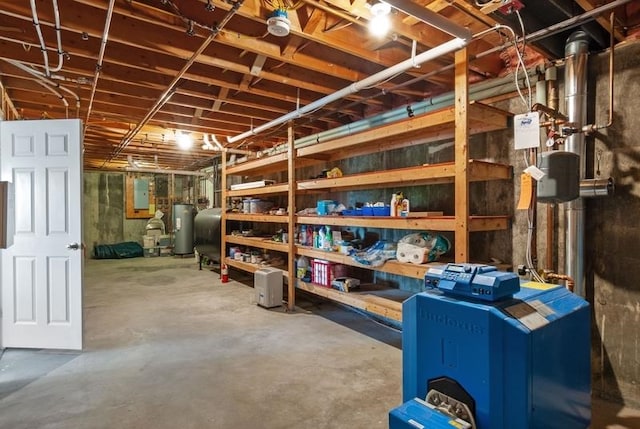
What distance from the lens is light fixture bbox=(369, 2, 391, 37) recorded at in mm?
2047

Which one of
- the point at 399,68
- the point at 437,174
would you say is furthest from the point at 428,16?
the point at 437,174

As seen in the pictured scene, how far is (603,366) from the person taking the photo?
2.38 m

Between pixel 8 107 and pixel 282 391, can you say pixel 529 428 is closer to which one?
pixel 282 391

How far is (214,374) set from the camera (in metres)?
2.74

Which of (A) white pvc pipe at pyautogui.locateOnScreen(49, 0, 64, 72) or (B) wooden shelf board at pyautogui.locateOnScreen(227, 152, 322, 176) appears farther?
(B) wooden shelf board at pyautogui.locateOnScreen(227, 152, 322, 176)

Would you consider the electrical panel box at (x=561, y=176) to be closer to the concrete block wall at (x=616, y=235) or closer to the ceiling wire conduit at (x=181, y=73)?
the concrete block wall at (x=616, y=235)

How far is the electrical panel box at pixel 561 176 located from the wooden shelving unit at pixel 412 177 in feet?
1.72

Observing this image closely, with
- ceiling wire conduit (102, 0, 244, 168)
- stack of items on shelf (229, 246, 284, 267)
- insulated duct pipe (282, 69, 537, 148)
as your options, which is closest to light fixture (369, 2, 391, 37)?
ceiling wire conduit (102, 0, 244, 168)

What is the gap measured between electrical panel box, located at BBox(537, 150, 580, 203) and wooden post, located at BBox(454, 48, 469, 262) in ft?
1.72

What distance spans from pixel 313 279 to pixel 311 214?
760 mm

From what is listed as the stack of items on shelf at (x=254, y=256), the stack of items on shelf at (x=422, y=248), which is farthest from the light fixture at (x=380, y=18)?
the stack of items on shelf at (x=254, y=256)

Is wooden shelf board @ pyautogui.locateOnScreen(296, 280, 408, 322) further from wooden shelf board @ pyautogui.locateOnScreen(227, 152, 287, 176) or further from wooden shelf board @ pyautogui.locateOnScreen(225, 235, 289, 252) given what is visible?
wooden shelf board @ pyautogui.locateOnScreen(227, 152, 287, 176)

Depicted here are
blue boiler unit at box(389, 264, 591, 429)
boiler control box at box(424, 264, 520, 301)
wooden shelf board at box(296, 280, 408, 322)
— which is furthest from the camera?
wooden shelf board at box(296, 280, 408, 322)

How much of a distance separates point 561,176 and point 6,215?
3771mm
